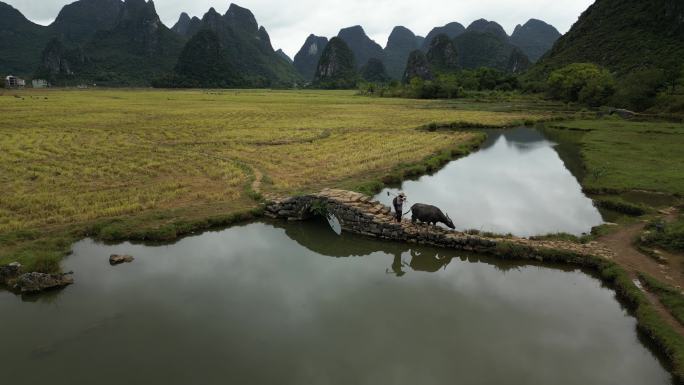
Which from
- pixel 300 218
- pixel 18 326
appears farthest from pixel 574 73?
pixel 18 326

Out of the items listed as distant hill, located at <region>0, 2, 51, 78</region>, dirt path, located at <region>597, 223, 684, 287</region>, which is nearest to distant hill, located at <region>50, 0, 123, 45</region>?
distant hill, located at <region>0, 2, 51, 78</region>

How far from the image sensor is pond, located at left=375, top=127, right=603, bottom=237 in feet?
45.3

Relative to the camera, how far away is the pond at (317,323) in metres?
6.85

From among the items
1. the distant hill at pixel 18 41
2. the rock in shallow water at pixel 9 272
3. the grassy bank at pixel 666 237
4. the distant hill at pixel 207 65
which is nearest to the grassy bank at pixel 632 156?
the grassy bank at pixel 666 237

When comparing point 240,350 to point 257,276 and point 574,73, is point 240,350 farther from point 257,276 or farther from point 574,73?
point 574,73

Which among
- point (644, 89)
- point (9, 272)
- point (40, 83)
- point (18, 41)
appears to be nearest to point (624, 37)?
point (644, 89)

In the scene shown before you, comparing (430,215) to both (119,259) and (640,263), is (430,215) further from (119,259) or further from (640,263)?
(119,259)

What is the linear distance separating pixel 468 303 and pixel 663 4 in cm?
9808

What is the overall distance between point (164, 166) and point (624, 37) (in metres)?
90.7

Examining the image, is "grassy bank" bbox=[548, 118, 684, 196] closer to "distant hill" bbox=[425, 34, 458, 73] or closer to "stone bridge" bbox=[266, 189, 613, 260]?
"stone bridge" bbox=[266, 189, 613, 260]

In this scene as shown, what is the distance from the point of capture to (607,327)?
26.8 ft

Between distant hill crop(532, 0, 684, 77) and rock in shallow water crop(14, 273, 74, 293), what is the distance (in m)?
76.3

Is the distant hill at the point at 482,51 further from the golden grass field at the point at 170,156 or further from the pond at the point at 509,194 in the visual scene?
the pond at the point at 509,194

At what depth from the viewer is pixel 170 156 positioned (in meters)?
22.8
